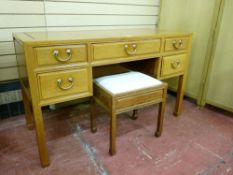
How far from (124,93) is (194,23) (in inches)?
47.8

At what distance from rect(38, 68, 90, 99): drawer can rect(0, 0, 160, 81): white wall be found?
74 cm

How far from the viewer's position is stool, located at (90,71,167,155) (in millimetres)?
1202

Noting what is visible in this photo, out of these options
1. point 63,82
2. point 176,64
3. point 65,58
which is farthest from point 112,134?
point 176,64

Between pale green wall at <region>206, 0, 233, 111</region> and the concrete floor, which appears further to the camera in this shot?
pale green wall at <region>206, 0, 233, 111</region>

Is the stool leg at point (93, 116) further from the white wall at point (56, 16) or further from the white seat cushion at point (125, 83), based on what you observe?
the white wall at point (56, 16)

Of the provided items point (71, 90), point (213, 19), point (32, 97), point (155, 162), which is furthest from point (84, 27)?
point (155, 162)

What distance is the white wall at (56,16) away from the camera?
1498 millimetres

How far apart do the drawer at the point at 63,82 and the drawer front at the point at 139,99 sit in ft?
0.76

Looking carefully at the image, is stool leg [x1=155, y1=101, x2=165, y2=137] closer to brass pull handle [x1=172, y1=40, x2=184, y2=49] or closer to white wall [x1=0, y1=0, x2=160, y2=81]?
brass pull handle [x1=172, y1=40, x2=184, y2=49]

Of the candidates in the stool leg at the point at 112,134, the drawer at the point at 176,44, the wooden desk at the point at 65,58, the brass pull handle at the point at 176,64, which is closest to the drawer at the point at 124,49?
the wooden desk at the point at 65,58

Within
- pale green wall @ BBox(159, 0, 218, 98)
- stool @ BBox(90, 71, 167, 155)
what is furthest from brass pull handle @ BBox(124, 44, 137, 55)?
pale green wall @ BBox(159, 0, 218, 98)

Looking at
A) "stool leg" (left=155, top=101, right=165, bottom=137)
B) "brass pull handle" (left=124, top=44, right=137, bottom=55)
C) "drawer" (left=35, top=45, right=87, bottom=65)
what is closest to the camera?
"drawer" (left=35, top=45, right=87, bottom=65)

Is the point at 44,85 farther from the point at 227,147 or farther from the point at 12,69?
the point at 227,147

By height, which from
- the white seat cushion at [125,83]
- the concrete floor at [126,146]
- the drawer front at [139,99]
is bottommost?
the concrete floor at [126,146]
